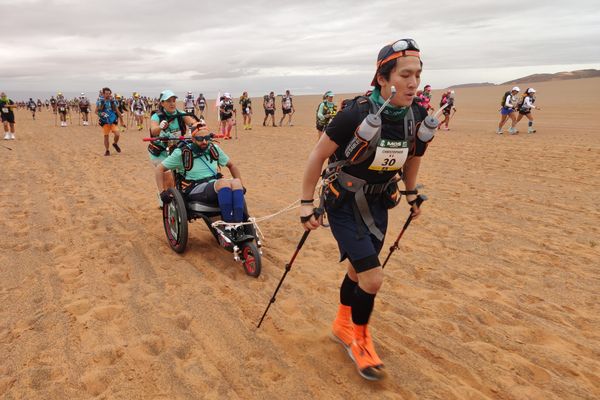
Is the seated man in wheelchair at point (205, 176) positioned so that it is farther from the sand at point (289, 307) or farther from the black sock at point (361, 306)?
the black sock at point (361, 306)

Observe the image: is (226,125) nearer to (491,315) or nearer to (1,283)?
(1,283)

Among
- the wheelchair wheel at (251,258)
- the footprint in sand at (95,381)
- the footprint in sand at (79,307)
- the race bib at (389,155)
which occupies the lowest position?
the footprint in sand at (95,381)

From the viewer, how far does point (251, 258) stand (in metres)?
4.84

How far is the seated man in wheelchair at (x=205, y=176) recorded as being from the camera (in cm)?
502

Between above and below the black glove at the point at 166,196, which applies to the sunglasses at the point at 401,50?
above

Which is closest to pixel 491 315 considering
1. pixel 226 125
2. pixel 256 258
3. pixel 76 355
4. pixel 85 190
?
pixel 256 258

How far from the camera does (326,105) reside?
16.2 meters

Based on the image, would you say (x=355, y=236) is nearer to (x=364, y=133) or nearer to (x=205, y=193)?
(x=364, y=133)

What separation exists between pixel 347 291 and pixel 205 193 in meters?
2.56

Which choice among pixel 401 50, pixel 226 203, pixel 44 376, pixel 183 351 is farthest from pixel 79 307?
pixel 401 50

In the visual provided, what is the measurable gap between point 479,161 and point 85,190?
34.9ft

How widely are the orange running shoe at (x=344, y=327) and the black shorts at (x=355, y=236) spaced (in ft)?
2.47

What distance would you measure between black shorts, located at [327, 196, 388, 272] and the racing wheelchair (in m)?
1.93

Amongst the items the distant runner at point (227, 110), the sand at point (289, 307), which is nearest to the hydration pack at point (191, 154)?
the sand at point (289, 307)
